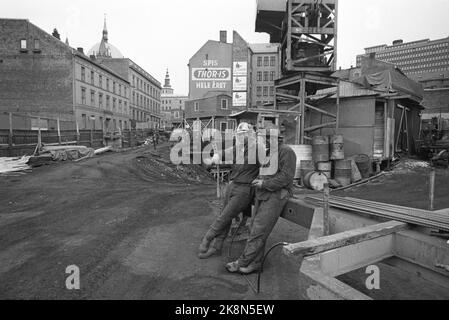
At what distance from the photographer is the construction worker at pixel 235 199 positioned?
4992mm

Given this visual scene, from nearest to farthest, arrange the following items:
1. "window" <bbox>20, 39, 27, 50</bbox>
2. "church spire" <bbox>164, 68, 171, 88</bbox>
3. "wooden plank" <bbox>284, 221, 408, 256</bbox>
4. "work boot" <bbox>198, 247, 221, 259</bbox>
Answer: "wooden plank" <bbox>284, 221, 408, 256</bbox> → "work boot" <bbox>198, 247, 221, 259</bbox> → "window" <bbox>20, 39, 27, 50</bbox> → "church spire" <bbox>164, 68, 171, 88</bbox>

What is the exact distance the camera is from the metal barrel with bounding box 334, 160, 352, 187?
14.2 metres

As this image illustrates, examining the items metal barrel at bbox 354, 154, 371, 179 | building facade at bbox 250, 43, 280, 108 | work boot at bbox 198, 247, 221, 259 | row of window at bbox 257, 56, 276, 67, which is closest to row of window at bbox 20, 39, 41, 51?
building facade at bbox 250, 43, 280, 108

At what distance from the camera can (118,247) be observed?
5332mm

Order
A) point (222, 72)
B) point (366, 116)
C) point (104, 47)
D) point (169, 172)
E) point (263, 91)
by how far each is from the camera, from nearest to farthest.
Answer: point (169, 172)
point (366, 116)
point (222, 72)
point (263, 91)
point (104, 47)

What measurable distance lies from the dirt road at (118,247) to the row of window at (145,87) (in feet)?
193

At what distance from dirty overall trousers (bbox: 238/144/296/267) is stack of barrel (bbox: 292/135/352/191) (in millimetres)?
9806

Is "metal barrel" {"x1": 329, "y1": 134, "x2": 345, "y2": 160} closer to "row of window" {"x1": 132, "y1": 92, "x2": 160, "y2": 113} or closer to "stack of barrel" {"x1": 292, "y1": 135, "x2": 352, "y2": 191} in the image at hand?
"stack of barrel" {"x1": 292, "y1": 135, "x2": 352, "y2": 191}

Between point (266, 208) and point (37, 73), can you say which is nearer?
point (266, 208)

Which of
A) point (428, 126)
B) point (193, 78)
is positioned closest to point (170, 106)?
point (193, 78)

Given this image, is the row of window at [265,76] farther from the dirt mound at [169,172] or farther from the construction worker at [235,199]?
the construction worker at [235,199]

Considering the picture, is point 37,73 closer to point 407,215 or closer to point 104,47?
point 407,215

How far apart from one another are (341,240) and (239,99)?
5146cm

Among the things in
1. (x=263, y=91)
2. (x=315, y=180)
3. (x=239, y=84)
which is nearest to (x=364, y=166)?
(x=315, y=180)
